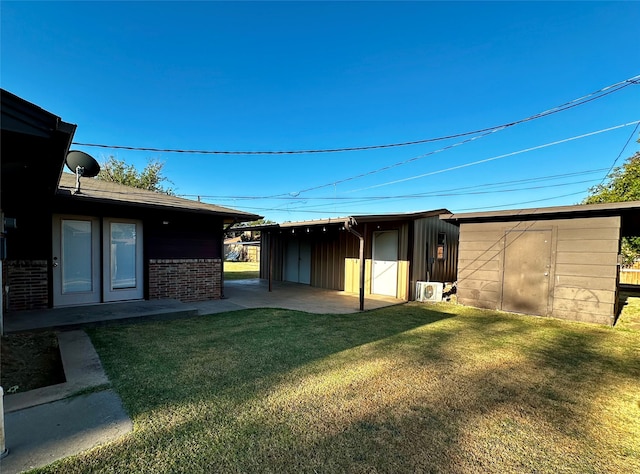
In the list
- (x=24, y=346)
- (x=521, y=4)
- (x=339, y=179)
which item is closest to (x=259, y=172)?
(x=339, y=179)

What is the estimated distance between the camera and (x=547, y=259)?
6547 millimetres

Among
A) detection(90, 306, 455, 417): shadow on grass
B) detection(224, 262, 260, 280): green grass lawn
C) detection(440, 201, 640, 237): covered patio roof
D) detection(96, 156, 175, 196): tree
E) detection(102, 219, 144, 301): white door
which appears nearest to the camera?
detection(90, 306, 455, 417): shadow on grass

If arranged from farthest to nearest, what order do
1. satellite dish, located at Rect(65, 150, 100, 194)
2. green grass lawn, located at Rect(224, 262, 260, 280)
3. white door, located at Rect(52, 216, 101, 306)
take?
green grass lawn, located at Rect(224, 262, 260, 280) < satellite dish, located at Rect(65, 150, 100, 194) < white door, located at Rect(52, 216, 101, 306)

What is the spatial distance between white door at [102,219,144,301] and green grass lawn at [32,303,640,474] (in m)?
1.91

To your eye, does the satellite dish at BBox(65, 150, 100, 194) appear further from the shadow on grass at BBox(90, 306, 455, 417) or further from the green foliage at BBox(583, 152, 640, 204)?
the green foliage at BBox(583, 152, 640, 204)

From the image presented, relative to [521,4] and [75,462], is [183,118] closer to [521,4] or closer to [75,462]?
[521,4]

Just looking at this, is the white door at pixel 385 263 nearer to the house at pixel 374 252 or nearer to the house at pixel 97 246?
the house at pixel 374 252

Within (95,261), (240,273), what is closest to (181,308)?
(95,261)

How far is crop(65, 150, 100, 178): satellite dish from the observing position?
262 inches

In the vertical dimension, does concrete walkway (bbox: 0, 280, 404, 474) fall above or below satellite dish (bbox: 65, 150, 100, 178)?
below

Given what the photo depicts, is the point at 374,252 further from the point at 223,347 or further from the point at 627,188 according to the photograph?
the point at 627,188

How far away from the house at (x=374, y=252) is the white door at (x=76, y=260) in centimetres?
469

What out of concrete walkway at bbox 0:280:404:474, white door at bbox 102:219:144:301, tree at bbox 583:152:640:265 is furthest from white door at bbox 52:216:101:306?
tree at bbox 583:152:640:265

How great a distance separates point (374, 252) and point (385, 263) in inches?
20.6
